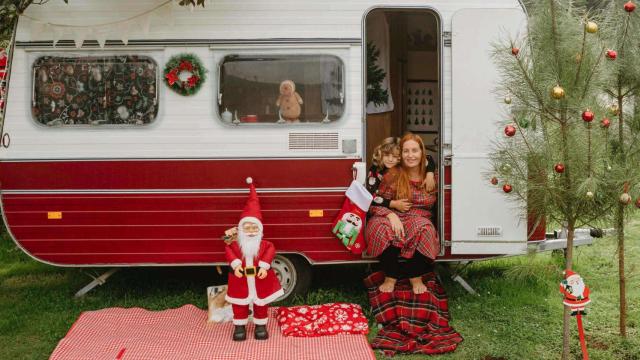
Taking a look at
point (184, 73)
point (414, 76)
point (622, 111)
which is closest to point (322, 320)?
point (184, 73)

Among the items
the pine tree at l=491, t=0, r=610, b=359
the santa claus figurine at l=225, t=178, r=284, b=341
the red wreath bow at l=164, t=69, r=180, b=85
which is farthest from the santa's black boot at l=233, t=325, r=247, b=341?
the pine tree at l=491, t=0, r=610, b=359

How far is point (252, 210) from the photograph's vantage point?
5.68 m

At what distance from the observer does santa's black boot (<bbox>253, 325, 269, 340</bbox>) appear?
5562 millimetres

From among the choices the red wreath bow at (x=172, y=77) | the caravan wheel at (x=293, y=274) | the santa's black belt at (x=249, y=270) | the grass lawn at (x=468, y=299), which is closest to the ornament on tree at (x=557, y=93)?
the grass lawn at (x=468, y=299)

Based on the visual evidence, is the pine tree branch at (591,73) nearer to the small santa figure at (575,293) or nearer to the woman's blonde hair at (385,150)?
the small santa figure at (575,293)

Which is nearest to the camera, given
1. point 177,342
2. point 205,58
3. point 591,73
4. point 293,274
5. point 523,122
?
point 591,73

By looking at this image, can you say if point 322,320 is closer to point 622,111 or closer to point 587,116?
point 587,116

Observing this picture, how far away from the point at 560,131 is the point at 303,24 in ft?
7.88

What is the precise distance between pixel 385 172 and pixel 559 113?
6.69 feet

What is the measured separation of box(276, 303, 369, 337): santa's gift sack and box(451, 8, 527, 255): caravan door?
1.09 m

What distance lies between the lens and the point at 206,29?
19.5 ft

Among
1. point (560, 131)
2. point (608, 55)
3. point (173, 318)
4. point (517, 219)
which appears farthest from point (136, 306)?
point (608, 55)

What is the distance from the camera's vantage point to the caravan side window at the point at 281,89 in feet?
19.7

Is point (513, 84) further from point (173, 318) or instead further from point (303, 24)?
point (173, 318)
